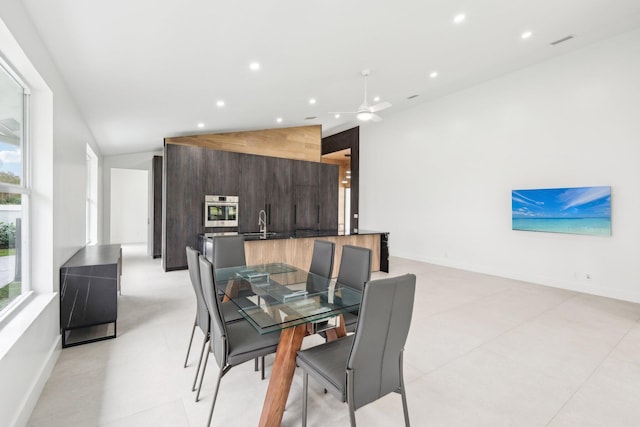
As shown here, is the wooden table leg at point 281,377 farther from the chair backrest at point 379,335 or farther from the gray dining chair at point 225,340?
the chair backrest at point 379,335

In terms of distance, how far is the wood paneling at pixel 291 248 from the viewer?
5121mm

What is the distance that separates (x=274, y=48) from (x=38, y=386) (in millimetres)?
3704

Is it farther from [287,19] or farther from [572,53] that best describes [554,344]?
[572,53]

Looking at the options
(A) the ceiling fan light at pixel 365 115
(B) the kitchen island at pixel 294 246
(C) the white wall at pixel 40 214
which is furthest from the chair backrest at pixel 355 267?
(A) the ceiling fan light at pixel 365 115

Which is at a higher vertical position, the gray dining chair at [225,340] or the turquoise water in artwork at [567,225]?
the turquoise water in artwork at [567,225]

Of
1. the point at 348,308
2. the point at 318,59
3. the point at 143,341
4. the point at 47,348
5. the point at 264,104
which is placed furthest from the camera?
the point at 264,104

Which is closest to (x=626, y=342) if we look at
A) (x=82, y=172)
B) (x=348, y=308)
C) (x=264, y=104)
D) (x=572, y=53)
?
(x=348, y=308)

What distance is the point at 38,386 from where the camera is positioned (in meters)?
2.08

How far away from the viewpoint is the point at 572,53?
16.5 ft

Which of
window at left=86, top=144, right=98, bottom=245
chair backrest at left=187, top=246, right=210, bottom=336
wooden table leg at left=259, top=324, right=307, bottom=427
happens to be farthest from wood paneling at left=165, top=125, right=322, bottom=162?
wooden table leg at left=259, top=324, right=307, bottom=427

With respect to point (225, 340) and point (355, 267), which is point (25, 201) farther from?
point (355, 267)

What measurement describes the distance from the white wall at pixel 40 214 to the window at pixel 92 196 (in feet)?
10.9

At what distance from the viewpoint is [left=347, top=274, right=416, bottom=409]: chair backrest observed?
4.66ft

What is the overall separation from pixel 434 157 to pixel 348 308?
6.25 metres
